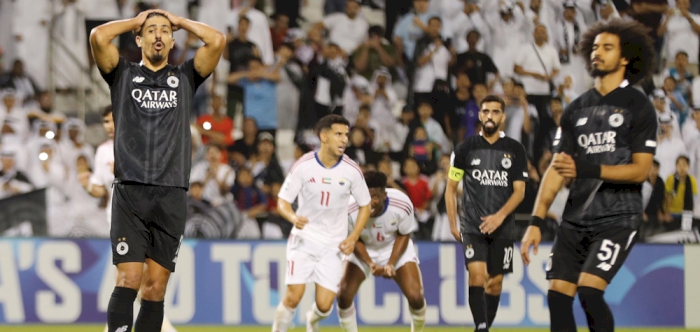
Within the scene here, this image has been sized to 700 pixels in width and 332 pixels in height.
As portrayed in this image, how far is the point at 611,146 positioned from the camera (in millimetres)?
5215

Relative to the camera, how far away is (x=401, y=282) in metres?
8.14

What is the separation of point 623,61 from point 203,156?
21.8 feet

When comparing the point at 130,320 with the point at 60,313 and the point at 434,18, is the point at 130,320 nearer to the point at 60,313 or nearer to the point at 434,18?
the point at 60,313

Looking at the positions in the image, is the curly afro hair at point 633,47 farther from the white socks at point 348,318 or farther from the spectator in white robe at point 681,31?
the spectator in white robe at point 681,31

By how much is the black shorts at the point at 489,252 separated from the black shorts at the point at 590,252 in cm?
216

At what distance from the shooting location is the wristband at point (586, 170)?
4.93 metres

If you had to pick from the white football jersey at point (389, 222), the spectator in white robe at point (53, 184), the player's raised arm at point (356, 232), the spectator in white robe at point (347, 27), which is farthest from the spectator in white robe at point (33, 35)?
the player's raised arm at point (356, 232)

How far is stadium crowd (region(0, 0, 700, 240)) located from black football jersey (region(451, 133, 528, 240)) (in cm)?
288

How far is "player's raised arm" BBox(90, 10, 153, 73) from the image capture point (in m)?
5.19

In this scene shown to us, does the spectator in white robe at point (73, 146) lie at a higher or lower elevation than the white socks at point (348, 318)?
higher

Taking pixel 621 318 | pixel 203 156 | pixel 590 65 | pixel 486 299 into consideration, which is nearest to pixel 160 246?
pixel 590 65

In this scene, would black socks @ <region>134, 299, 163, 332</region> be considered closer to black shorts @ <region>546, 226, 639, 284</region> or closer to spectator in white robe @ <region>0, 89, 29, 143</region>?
black shorts @ <region>546, 226, 639, 284</region>

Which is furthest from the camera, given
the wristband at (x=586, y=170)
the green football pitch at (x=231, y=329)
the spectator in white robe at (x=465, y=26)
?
the spectator in white robe at (x=465, y=26)

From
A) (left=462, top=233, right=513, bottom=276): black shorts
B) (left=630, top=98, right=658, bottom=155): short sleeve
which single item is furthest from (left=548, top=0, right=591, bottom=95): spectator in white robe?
(left=630, top=98, right=658, bottom=155): short sleeve
